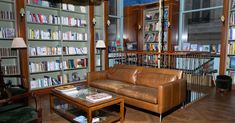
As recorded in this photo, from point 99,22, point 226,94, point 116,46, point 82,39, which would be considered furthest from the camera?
point 116,46

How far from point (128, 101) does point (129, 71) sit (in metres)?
0.93

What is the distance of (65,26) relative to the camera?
490 centimetres

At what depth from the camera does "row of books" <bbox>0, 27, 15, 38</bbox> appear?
3779 mm

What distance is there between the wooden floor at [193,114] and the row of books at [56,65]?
39.8 inches

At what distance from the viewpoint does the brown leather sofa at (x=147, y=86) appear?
2.81m

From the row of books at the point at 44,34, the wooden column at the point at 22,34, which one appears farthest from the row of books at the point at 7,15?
the row of books at the point at 44,34

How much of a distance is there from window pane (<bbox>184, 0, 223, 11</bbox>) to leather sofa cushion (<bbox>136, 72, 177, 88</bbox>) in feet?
12.0

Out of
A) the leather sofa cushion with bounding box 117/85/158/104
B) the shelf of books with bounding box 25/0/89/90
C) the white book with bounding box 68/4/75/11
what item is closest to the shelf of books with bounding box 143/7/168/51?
the shelf of books with bounding box 25/0/89/90

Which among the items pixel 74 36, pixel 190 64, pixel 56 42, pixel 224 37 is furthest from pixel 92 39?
pixel 224 37

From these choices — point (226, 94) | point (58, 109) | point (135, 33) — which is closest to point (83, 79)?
point (58, 109)

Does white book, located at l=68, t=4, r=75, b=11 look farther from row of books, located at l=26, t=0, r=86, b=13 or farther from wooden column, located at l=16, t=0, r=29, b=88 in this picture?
wooden column, located at l=16, t=0, r=29, b=88

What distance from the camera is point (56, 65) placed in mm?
4742

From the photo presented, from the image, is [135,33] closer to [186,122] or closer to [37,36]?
[37,36]

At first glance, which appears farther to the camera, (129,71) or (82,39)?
(82,39)
